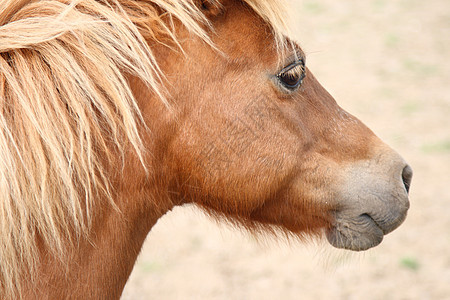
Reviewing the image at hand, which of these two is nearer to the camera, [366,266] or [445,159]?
[366,266]

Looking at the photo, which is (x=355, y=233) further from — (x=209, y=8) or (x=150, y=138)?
(x=209, y=8)

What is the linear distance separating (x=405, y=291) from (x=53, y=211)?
3.62m

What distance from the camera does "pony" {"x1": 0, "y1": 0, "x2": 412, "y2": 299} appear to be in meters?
1.56

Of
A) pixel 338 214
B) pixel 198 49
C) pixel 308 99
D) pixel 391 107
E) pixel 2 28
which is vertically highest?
pixel 2 28

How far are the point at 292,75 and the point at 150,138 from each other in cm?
60

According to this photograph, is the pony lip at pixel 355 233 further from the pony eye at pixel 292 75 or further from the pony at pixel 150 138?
the pony eye at pixel 292 75

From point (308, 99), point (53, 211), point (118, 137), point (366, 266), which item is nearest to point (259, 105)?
point (308, 99)

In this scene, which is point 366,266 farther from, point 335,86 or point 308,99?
point 335,86

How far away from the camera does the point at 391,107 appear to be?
7.23 m

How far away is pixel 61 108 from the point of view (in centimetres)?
158

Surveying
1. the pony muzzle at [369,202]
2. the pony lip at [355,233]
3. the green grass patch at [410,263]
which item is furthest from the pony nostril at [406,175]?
the green grass patch at [410,263]

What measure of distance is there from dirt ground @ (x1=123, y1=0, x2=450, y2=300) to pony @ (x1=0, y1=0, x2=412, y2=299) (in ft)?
1.06

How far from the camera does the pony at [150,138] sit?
5.11 feet

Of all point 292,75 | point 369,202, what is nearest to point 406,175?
point 369,202
